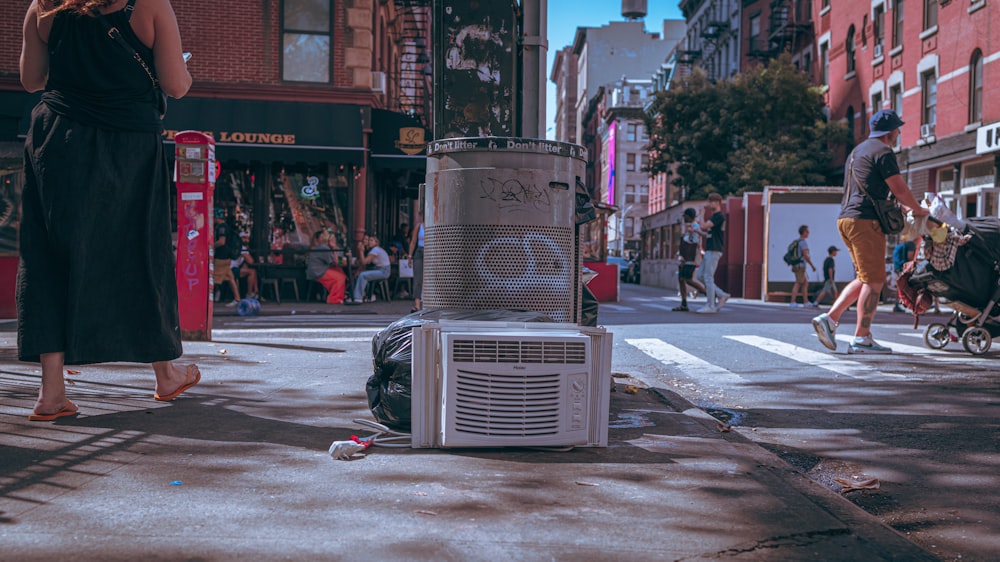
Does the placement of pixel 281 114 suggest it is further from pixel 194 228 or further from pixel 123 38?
pixel 123 38

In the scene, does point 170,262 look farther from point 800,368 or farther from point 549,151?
point 800,368

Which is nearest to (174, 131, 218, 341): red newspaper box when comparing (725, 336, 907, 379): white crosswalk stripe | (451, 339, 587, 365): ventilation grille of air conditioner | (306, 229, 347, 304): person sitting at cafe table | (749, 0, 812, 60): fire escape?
(725, 336, 907, 379): white crosswalk stripe

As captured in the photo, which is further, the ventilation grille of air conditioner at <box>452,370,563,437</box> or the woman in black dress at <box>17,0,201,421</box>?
the woman in black dress at <box>17,0,201,421</box>

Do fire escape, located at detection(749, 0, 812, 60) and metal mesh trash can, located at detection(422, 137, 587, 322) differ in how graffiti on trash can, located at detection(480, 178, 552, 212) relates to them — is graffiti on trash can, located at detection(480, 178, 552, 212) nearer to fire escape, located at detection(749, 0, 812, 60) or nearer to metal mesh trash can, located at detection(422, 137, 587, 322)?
metal mesh trash can, located at detection(422, 137, 587, 322)

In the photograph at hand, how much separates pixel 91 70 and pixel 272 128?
15.8 meters

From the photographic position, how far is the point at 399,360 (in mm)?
4277

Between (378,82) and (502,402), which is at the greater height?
(378,82)

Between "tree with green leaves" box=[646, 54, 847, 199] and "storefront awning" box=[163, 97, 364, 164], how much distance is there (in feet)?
70.2

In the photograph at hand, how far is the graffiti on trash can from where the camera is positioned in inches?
194

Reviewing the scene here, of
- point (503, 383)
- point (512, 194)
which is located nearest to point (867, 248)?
point (512, 194)

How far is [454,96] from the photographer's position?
19.5 ft

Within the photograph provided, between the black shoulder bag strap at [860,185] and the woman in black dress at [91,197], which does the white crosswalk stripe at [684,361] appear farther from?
the woman in black dress at [91,197]

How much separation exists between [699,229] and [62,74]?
14743 mm

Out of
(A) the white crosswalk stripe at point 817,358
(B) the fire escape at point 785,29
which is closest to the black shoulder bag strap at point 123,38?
(A) the white crosswalk stripe at point 817,358
